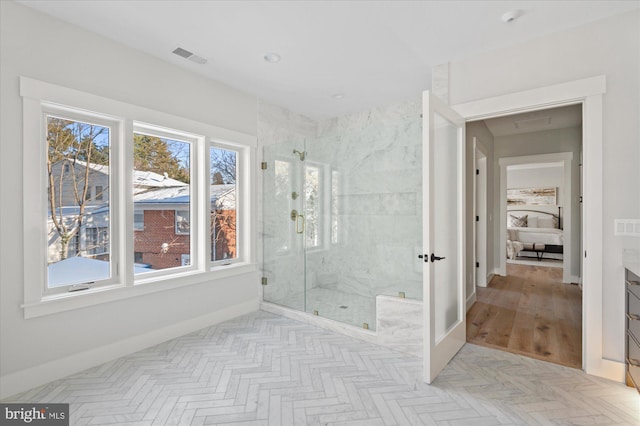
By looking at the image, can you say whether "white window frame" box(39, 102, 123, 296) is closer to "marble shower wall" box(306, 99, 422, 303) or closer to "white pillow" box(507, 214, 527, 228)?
"marble shower wall" box(306, 99, 422, 303)

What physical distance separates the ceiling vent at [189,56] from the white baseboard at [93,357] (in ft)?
8.37

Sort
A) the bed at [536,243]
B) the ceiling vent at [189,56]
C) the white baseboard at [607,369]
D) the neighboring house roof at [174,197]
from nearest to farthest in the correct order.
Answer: the white baseboard at [607,369]
the ceiling vent at [189,56]
the neighboring house roof at [174,197]
the bed at [536,243]

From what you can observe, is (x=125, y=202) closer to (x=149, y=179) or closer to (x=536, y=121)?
(x=149, y=179)

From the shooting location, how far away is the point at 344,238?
12.2 ft

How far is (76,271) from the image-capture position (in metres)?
2.45

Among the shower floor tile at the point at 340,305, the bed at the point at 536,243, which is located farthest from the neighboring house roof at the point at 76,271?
the bed at the point at 536,243

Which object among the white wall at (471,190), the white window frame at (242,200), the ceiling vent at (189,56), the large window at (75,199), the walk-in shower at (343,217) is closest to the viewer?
the large window at (75,199)

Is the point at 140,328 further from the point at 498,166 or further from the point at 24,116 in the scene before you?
the point at 498,166

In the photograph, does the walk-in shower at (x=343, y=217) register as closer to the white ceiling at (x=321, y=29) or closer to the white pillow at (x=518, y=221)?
the white ceiling at (x=321, y=29)

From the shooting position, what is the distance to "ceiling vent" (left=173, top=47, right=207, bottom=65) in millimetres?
2736

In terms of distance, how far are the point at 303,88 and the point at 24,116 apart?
251 centimetres

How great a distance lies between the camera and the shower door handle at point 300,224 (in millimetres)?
3795

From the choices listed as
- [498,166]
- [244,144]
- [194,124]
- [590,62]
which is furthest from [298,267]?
[498,166]

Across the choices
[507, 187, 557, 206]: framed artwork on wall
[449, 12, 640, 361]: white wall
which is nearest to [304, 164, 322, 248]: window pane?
[449, 12, 640, 361]: white wall
